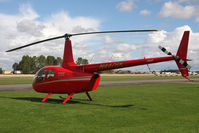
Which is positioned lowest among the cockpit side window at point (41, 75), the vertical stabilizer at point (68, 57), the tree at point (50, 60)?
the cockpit side window at point (41, 75)

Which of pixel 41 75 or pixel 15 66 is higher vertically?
pixel 15 66

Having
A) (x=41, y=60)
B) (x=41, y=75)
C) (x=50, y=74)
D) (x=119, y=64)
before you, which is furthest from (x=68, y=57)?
(x=41, y=60)

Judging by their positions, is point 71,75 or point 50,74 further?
point 50,74

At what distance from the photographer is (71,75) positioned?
43.9ft

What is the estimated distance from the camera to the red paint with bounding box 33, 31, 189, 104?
41.7 ft

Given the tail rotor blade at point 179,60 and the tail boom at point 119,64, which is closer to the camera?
the tail rotor blade at point 179,60

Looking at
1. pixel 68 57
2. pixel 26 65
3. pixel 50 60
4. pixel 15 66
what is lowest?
pixel 68 57

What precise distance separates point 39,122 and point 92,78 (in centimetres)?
564

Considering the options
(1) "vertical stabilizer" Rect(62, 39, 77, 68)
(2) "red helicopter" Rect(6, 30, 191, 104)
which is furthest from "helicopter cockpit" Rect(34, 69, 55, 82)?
(1) "vertical stabilizer" Rect(62, 39, 77, 68)

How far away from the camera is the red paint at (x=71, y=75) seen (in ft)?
41.7

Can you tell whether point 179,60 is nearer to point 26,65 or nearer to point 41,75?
point 41,75

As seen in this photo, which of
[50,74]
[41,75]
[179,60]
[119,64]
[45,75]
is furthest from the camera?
[41,75]

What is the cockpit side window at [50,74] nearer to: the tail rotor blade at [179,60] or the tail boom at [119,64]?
the tail boom at [119,64]

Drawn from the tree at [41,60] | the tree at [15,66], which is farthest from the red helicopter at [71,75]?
the tree at [15,66]
